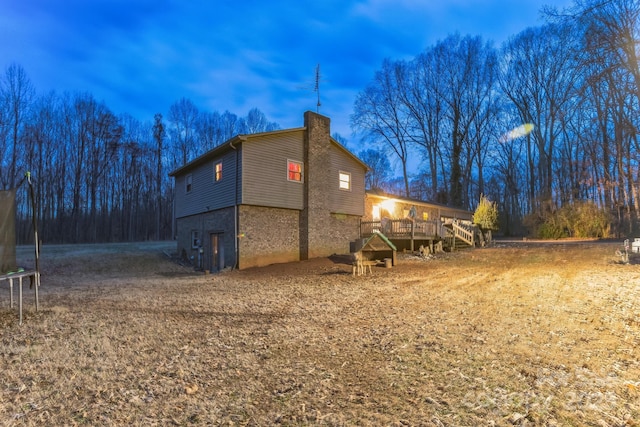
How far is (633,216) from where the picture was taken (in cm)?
2400

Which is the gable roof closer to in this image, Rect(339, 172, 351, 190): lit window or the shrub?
Rect(339, 172, 351, 190): lit window

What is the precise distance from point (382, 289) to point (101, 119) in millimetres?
39031

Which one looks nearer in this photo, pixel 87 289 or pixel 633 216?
pixel 87 289

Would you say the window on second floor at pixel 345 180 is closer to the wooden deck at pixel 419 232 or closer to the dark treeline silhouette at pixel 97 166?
the wooden deck at pixel 419 232

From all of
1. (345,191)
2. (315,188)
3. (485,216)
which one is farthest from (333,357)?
(485,216)

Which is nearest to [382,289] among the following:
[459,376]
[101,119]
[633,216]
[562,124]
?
[459,376]

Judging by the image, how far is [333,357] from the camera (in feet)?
14.5

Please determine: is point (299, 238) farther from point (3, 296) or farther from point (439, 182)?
point (439, 182)

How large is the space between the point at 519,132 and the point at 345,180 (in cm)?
2804

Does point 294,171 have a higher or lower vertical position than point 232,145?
lower

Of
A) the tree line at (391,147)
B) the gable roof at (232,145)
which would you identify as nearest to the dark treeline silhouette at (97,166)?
the tree line at (391,147)

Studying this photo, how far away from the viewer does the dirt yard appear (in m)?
3.05

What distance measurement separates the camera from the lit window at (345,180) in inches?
732

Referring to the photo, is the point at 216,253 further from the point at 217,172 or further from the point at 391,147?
the point at 391,147
